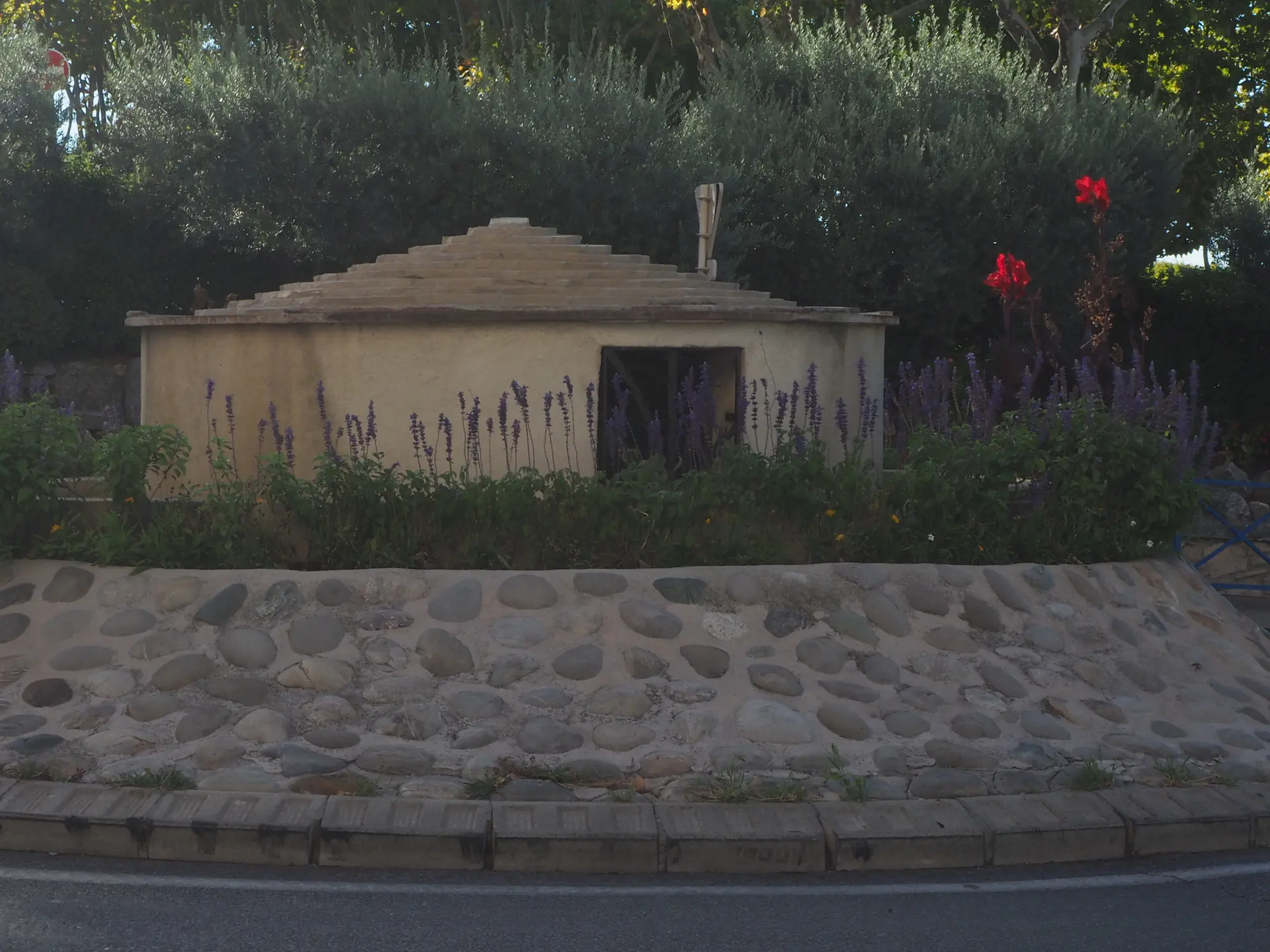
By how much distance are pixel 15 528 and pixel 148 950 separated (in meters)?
3.79

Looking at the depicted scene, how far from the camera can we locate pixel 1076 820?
217 inches

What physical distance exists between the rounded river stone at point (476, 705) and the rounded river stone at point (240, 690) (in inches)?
32.8

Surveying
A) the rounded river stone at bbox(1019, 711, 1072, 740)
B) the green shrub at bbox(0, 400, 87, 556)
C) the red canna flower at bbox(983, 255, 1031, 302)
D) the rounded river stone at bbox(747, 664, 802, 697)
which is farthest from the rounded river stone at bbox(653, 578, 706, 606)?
the red canna flower at bbox(983, 255, 1031, 302)

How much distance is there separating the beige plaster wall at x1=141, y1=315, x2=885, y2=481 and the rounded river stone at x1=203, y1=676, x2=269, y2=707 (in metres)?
2.66

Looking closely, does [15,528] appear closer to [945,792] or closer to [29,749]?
[29,749]

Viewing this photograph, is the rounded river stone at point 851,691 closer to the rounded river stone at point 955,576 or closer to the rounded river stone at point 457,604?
the rounded river stone at point 955,576

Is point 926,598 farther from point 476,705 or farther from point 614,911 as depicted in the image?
point 614,911

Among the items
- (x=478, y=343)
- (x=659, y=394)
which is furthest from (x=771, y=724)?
(x=659, y=394)

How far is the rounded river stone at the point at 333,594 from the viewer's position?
6793mm

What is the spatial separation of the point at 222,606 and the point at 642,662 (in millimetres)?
2041

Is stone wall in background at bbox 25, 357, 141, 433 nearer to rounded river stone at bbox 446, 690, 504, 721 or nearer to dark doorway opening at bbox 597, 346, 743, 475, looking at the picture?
dark doorway opening at bbox 597, 346, 743, 475

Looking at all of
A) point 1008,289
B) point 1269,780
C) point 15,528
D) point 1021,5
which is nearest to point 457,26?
point 1021,5

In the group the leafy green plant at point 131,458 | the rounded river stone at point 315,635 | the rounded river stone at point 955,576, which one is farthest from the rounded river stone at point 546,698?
the leafy green plant at point 131,458

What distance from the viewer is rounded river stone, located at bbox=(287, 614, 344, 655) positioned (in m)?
6.55
